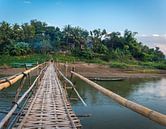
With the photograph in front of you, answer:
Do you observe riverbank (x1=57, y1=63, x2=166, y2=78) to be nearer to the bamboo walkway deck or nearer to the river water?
the river water

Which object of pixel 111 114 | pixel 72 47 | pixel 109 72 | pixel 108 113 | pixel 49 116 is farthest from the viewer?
pixel 72 47

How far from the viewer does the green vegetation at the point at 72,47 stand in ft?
155

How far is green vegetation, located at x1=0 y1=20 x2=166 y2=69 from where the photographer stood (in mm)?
47375

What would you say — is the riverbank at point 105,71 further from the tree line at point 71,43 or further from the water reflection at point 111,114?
the water reflection at point 111,114

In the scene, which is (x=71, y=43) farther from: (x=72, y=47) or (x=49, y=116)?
(x=49, y=116)

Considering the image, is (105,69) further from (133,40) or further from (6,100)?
(6,100)

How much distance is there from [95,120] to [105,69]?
99.6ft

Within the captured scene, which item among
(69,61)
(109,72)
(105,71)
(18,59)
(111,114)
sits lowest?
(111,114)

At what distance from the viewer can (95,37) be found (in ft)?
183

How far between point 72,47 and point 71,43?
5.27ft

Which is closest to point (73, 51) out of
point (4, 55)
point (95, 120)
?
point (4, 55)

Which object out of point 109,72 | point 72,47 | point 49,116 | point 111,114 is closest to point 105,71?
point 109,72

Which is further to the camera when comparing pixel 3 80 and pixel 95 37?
pixel 95 37

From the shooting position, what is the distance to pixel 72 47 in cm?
5291
